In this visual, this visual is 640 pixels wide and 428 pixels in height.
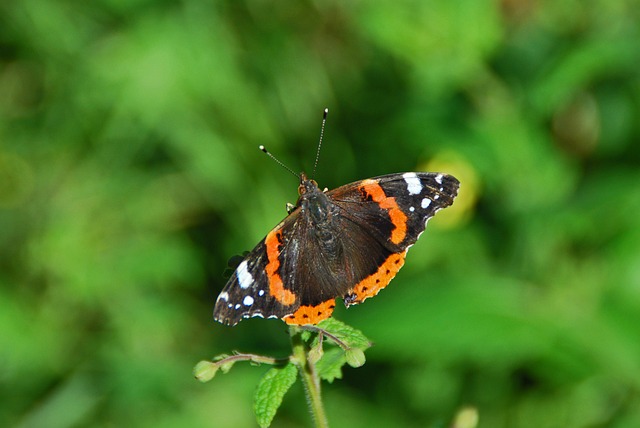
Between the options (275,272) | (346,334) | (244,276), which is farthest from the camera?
(275,272)

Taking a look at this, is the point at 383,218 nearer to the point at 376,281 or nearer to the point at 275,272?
the point at 376,281

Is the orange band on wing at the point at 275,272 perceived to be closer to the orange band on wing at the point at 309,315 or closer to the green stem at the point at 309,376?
the orange band on wing at the point at 309,315

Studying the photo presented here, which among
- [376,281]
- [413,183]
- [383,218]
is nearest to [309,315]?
[376,281]

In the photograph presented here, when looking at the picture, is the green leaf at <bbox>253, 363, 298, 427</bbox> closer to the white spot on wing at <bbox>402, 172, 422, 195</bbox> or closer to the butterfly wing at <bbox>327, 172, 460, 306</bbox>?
the butterfly wing at <bbox>327, 172, 460, 306</bbox>

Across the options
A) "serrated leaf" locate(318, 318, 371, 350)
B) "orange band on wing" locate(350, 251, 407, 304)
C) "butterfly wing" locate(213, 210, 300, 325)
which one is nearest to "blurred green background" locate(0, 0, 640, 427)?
"orange band on wing" locate(350, 251, 407, 304)

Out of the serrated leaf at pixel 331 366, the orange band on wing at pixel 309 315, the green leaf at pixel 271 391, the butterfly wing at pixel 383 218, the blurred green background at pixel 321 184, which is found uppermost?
the blurred green background at pixel 321 184

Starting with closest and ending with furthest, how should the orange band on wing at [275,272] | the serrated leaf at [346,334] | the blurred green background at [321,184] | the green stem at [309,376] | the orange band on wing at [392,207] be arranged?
the green stem at [309,376] < the serrated leaf at [346,334] < the orange band on wing at [275,272] < the orange band on wing at [392,207] < the blurred green background at [321,184]

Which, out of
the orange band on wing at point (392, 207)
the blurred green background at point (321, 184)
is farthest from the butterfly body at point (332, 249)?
the blurred green background at point (321, 184)

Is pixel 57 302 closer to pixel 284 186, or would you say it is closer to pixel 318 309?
pixel 284 186
